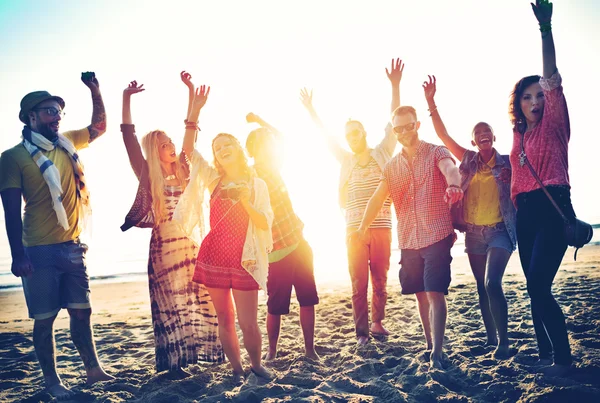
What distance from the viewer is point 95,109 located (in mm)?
4336

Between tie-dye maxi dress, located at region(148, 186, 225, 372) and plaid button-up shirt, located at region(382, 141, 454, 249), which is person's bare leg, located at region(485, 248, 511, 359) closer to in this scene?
plaid button-up shirt, located at region(382, 141, 454, 249)

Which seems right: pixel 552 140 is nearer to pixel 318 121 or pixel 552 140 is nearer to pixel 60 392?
pixel 318 121

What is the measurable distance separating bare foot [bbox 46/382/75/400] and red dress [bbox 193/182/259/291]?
1.38 meters

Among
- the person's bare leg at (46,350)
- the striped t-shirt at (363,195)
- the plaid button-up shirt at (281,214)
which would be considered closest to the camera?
the person's bare leg at (46,350)

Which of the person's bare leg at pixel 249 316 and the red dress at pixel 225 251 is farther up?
the red dress at pixel 225 251

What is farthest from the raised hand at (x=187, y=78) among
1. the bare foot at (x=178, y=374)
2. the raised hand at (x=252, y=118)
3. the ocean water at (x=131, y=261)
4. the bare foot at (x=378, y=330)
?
the ocean water at (x=131, y=261)

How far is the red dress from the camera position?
136 inches

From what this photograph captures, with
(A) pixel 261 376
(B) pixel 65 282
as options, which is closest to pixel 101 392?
(B) pixel 65 282

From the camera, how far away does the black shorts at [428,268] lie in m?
3.60

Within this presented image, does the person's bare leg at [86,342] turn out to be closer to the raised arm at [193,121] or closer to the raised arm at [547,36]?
the raised arm at [193,121]

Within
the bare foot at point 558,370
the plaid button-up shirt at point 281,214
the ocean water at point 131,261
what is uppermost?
the plaid button-up shirt at point 281,214

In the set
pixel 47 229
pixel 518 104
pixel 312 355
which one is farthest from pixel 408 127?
pixel 47 229

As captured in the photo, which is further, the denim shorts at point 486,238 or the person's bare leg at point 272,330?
the person's bare leg at point 272,330

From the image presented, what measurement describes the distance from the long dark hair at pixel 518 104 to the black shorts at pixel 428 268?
3.46 feet
